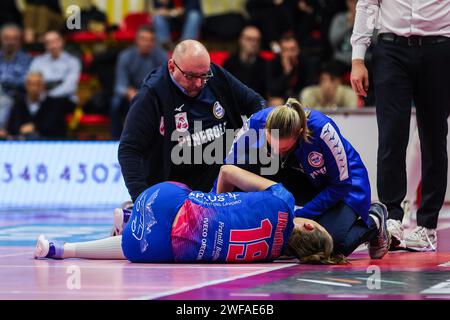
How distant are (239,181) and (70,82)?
8.43 m

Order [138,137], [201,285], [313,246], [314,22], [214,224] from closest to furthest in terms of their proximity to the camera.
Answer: [201,285], [214,224], [313,246], [138,137], [314,22]

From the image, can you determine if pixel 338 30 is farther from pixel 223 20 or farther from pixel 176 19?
pixel 176 19

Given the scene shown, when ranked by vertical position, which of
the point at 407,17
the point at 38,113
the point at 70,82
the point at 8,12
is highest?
the point at 8,12

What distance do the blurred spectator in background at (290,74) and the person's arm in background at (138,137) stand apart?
568 cm

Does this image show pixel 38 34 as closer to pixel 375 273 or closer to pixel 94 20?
pixel 94 20

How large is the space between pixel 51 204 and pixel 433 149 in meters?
5.59

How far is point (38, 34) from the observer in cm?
1534

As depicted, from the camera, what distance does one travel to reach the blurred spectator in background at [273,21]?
537 inches

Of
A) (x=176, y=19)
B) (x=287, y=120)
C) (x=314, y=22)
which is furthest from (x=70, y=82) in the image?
(x=287, y=120)

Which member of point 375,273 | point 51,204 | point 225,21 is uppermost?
point 225,21

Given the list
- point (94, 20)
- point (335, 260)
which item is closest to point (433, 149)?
point (335, 260)

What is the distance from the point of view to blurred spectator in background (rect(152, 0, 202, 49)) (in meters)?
14.1

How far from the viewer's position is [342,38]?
1274 cm

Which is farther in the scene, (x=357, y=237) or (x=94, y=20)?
(x=94, y=20)
